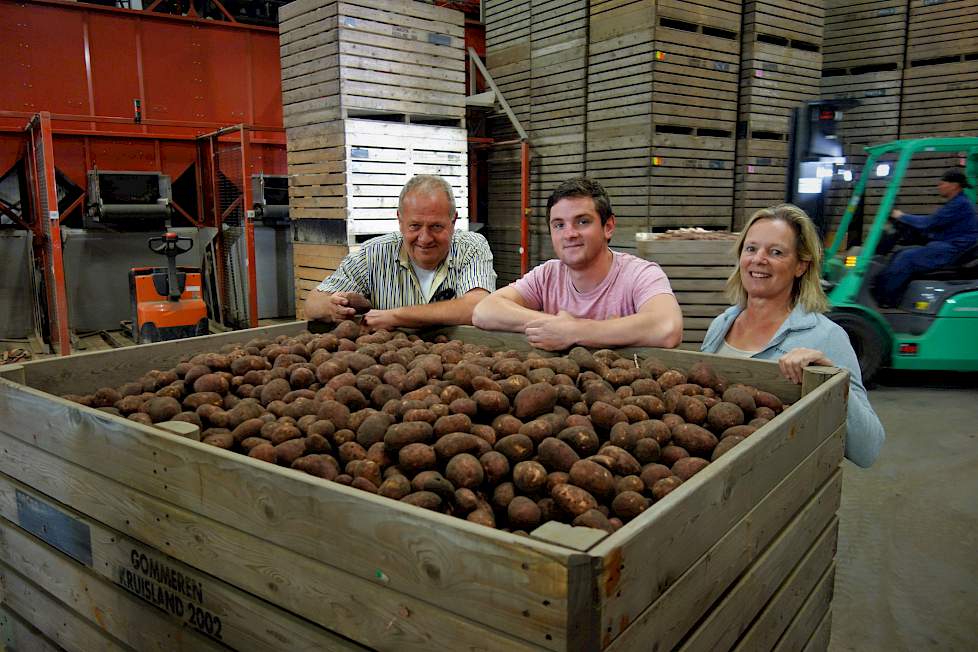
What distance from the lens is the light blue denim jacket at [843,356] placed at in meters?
2.23

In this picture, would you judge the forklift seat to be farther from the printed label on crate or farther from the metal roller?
the metal roller

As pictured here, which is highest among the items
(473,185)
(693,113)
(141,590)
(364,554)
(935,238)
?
(693,113)

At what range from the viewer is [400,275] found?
143 inches

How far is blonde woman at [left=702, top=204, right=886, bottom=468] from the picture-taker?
2484mm

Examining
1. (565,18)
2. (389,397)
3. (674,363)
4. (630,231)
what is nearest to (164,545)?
(389,397)

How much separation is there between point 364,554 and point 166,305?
7.04 meters

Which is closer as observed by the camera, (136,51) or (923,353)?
(923,353)

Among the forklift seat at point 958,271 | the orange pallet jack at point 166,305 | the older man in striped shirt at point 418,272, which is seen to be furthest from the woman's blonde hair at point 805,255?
the orange pallet jack at point 166,305

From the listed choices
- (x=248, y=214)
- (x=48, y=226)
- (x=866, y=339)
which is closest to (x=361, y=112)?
(x=248, y=214)

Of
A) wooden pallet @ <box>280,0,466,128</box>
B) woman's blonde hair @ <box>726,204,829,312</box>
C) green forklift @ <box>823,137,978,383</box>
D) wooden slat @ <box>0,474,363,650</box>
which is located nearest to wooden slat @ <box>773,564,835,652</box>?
woman's blonde hair @ <box>726,204,829,312</box>

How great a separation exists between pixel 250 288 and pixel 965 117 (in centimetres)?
953

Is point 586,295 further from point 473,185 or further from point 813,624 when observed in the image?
point 473,185

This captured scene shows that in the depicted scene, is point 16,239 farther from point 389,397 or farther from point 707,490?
point 707,490

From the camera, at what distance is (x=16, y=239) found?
924 cm
